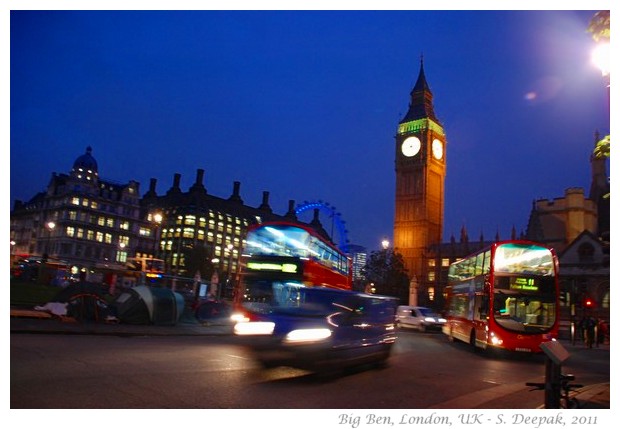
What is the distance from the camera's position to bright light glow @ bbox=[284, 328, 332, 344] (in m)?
9.70

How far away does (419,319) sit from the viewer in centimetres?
2969

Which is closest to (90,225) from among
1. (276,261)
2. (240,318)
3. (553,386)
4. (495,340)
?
(276,261)

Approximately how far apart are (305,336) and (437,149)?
112 m

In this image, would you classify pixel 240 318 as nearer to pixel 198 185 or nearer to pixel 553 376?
pixel 553 376

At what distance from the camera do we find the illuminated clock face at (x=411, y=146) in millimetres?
112750

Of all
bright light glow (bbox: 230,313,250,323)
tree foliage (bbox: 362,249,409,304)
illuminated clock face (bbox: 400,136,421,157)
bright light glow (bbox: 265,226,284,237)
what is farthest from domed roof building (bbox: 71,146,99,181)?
bright light glow (bbox: 230,313,250,323)

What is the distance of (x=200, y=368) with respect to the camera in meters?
10.2

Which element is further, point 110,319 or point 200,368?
point 110,319

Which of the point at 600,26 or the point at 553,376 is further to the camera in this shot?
the point at 553,376

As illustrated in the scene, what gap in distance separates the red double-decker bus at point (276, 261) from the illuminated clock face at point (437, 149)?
101375 millimetres

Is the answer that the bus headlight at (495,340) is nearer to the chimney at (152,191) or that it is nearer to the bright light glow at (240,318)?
the bright light glow at (240,318)
